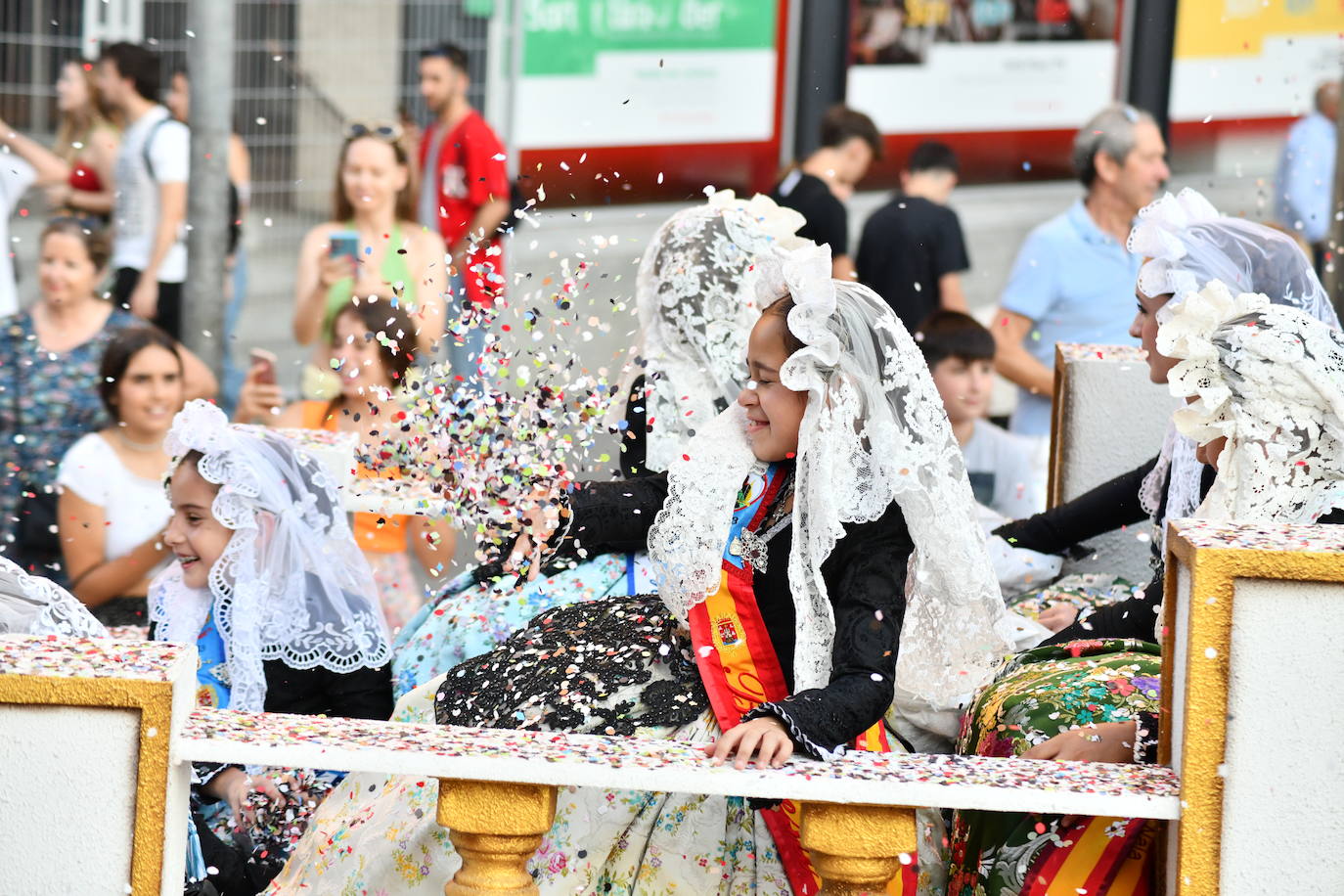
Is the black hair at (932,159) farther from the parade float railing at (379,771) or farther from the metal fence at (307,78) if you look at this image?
the parade float railing at (379,771)

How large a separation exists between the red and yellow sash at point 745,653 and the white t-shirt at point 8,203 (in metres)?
4.19

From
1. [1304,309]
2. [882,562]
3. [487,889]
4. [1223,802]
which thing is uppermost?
[1304,309]

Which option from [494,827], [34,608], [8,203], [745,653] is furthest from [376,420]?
[8,203]

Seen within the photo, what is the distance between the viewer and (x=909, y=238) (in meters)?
7.52

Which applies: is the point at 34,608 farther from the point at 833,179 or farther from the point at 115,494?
the point at 833,179

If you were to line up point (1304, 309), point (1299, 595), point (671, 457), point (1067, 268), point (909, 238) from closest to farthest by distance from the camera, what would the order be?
point (1299, 595)
point (1304, 309)
point (671, 457)
point (1067, 268)
point (909, 238)

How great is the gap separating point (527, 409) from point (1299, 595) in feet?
5.44

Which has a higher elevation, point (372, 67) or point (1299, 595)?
point (372, 67)

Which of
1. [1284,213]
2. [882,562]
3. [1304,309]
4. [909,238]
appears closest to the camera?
[882,562]

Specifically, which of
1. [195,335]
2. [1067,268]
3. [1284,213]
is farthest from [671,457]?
[1284,213]

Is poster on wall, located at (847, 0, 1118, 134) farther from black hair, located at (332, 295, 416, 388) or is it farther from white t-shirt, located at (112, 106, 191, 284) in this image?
black hair, located at (332, 295, 416, 388)

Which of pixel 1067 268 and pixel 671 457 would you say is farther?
pixel 1067 268

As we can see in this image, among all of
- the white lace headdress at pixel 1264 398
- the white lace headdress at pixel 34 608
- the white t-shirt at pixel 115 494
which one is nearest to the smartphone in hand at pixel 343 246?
the white t-shirt at pixel 115 494

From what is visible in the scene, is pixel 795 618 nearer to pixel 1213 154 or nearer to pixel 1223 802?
pixel 1223 802
